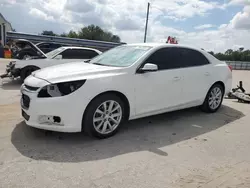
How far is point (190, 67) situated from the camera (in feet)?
17.7

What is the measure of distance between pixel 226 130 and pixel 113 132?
2.28m

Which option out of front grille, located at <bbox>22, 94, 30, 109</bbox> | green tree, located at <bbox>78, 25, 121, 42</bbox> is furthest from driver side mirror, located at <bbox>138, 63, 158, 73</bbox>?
green tree, located at <bbox>78, 25, 121, 42</bbox>

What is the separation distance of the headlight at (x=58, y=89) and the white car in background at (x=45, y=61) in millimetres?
6043

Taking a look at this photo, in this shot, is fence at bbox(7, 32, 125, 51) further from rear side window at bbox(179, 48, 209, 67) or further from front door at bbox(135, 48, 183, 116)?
front door at bbox(135, 48, 183, 116)

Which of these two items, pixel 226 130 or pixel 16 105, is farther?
pixel 16 105

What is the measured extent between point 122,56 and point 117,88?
101 centimetres

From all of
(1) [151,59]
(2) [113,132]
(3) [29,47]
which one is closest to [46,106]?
(2) [113,132]

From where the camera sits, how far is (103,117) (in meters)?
4.10

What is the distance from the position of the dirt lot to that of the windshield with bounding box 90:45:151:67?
1241mm

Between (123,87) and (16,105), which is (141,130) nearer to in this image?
(123,87)

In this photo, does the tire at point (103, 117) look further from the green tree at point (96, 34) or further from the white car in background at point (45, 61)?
the green tree at point (96, 34)

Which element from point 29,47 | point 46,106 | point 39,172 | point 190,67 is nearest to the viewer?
point 39,172

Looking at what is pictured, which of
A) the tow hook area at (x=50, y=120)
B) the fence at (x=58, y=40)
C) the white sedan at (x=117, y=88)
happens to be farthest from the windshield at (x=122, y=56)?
the fence at (x=58, y=40)

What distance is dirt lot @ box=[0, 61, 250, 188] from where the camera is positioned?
9.75 ft
